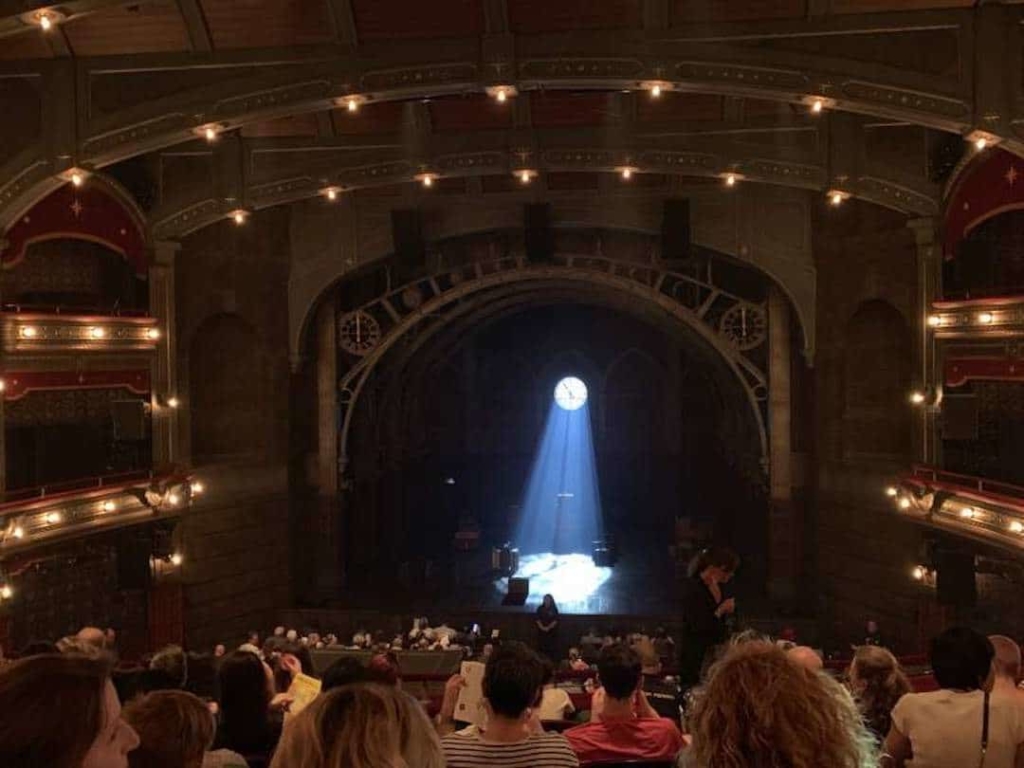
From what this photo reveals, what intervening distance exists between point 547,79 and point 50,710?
12.4 meters

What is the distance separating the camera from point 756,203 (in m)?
21.8

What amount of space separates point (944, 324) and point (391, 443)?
1313 centimetres

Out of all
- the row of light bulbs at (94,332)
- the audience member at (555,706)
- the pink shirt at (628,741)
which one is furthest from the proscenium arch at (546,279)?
the pink shirt at (628,741)

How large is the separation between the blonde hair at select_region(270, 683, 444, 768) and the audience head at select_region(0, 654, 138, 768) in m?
0.47

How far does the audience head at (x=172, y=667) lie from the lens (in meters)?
6.29

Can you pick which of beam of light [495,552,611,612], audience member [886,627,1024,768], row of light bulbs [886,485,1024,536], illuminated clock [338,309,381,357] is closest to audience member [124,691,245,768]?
audience member [886,627,1024,768]

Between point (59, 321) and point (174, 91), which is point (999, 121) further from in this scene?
point (59, 321)

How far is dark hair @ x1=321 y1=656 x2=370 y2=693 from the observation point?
16.8 ft

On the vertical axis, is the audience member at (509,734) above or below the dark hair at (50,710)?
below

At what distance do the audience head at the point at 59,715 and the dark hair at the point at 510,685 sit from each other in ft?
6.80

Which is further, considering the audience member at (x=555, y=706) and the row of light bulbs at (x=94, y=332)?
the row of light bulbs at (x=94, y=332)

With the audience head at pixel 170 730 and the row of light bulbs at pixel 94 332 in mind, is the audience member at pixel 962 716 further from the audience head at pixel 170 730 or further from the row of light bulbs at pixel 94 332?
the row of light bulbs at pixel 94 332

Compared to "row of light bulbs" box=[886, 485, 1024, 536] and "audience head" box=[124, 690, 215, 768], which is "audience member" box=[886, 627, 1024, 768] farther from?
"row of light bulbs" box=[886, 485, 1024, 536]

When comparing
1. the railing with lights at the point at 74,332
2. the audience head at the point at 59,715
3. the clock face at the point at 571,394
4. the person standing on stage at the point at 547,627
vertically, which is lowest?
the person standing on stage at the point at 547,627
